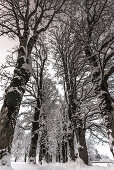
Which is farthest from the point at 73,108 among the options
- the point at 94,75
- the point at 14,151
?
the point at 14,151

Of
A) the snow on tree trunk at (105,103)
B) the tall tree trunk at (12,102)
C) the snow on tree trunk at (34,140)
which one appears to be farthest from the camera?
the snow on tree trunk at (34,140)

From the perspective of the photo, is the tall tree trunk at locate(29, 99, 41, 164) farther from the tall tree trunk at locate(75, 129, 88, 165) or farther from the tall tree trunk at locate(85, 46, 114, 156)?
the tall tree trunk at locate(85, 46, 114, 156)

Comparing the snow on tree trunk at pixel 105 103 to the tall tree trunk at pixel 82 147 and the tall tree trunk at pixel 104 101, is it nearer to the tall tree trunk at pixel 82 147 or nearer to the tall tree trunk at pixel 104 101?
the tall tree trunk at pixel 104 101

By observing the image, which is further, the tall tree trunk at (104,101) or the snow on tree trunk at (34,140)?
the snow on tree trunk at (34,140)

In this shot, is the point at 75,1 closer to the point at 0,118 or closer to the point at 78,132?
the point at 0,118

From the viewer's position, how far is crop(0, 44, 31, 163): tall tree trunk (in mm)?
3496

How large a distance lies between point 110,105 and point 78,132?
10.2 ft

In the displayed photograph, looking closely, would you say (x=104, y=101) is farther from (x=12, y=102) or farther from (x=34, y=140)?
(x=34, y=140)

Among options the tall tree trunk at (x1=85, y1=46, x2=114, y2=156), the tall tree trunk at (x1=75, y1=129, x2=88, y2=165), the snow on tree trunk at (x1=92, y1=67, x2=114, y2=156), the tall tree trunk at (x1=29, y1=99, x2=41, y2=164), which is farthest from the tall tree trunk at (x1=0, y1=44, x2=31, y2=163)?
the tall tree trunk at (x1=29, y1=99, x2=41, y2=164)

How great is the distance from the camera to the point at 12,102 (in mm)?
3934

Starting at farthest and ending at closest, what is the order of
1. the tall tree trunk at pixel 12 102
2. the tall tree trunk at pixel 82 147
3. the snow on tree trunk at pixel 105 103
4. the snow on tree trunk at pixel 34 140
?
the snow on tree trunk at pixel 34 140 < the tall tree trunk at pixel 82 147 < the snow on tree trunk at pixel 105 103 < the tall tree trunk at pixel 12 102

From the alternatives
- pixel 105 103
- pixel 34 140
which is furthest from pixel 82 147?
pixel 34 140

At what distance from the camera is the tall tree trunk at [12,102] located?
11.5 ft

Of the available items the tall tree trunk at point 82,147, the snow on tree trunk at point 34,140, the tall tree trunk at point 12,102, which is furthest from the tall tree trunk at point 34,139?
the tall tree trunk at point 12,102
